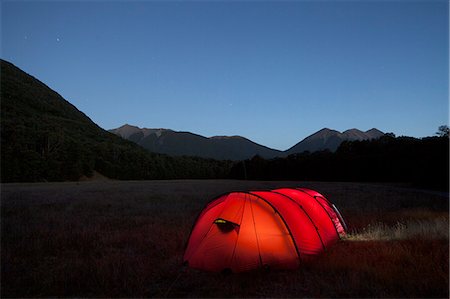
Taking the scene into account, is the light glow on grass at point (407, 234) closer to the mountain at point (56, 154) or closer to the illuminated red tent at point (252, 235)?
the illuminated red tent at point (252, 235)

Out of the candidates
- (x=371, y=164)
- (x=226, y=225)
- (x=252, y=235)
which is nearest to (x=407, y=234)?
(x=252, y=235)

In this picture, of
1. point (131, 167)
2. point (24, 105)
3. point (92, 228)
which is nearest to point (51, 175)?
point (131, 167)

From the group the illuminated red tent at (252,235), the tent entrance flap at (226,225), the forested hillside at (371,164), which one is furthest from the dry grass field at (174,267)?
the forested hillside at (371,164)

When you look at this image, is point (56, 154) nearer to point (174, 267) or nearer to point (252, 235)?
point (174, 267)

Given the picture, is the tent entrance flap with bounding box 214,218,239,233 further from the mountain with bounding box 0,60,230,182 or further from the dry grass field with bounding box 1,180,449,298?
the mountain with bounding box 0,60,230,182

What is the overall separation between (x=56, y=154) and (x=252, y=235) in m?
77.5

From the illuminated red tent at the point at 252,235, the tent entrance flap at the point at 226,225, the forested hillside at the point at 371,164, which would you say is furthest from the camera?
the forested hillside at the point at 371,164

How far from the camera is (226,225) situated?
9445mm

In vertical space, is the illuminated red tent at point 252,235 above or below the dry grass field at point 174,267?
above

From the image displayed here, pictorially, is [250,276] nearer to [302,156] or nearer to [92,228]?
[92,228]

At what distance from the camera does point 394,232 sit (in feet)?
38.9

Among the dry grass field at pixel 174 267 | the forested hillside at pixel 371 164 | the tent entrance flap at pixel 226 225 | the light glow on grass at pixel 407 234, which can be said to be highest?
the forested hillside at pixel 371 164

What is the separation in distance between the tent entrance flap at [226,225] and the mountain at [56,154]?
222ft

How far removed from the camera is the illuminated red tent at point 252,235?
9.08 metres
